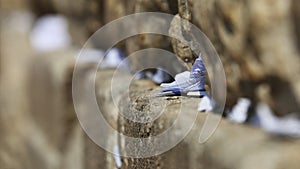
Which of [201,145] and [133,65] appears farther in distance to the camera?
[133,65]

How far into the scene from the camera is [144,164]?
87 cm

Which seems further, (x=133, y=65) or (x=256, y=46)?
(x=133, y=65)

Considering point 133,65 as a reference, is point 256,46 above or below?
below

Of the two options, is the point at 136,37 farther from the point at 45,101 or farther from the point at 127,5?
the point at 45,101

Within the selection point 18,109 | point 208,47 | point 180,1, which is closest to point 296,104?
point 208,47

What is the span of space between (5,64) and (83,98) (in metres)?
0.47

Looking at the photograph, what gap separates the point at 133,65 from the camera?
1.01 meters

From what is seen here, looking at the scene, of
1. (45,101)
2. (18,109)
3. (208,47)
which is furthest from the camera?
(18,109)

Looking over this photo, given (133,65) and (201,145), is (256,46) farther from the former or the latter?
(133,65)

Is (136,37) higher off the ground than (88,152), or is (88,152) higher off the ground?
(136,37)

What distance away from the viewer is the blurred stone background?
57 centimetres

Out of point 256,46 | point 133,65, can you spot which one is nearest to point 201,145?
point 256,46

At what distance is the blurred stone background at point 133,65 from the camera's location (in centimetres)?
57

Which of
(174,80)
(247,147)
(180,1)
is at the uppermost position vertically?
(180,1)
